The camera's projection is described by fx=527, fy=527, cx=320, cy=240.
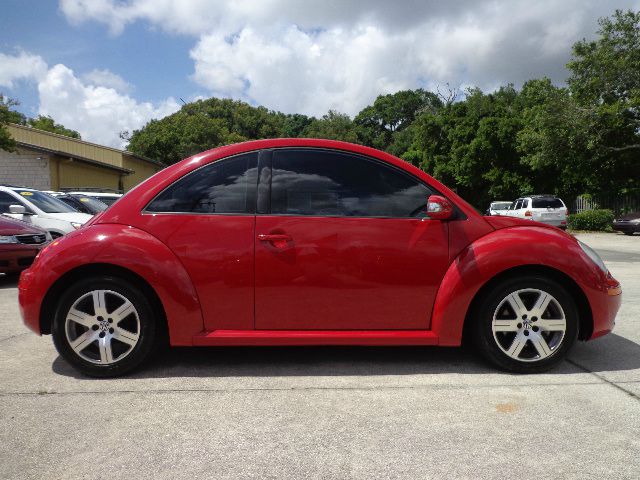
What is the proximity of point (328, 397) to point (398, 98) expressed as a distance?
81.0 meters

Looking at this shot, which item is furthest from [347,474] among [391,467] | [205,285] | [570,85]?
[570,85]

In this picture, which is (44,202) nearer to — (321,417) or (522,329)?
(321,417)

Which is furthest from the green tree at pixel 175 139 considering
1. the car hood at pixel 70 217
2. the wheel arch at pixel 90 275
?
the wheel arch at pixel 90 275

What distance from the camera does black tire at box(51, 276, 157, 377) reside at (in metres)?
3.63

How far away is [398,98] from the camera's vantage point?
80250 mm

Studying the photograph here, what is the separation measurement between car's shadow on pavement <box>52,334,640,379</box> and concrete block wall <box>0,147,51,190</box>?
25.9m

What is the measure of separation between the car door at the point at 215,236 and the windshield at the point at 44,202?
8.15 meters

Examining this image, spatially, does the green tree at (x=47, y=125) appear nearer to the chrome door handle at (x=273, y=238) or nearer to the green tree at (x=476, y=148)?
the green tree at (x=476, y=148)

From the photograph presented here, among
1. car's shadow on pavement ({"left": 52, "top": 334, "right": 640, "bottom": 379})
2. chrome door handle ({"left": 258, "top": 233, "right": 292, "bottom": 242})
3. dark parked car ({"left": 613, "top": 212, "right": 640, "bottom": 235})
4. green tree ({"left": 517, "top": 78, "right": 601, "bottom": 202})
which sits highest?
green tree ({"left": 517, "top": 78, "right": 601, "bottom": 202})

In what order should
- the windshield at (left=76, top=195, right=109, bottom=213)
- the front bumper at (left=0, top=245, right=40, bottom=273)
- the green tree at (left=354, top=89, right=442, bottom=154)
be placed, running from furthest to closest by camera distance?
the green tree at (left=354, top=89, right=442, bottom=154) → the windshield at (left=76, top=195, right=109, bottom=213) → the front bumper at (left=0, top=245, right=40, bottom=273)

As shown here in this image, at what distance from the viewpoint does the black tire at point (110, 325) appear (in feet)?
11.9

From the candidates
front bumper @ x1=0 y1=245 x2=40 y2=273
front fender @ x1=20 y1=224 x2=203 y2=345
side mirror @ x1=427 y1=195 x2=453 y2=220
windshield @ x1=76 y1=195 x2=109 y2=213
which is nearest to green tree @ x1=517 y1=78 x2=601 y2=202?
windshield @ x1=76 y1=195 x2=109 y2=213

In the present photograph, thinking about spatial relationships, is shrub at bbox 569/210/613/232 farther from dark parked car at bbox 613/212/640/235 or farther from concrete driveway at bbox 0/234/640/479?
concrete driveway at bbox 0/234/640/479

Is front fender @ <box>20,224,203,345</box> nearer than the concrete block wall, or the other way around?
front fender @ <box>20,224,203,345</box>
